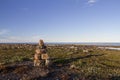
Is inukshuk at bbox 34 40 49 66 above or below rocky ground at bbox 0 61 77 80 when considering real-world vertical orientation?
above

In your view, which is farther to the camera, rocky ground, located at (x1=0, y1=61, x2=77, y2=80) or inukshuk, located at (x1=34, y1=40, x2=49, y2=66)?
inukshuk, located at (x1=34, y1=40, x2=49, y2=66)

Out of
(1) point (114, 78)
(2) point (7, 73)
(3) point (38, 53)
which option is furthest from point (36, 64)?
(1) point (114, 78)

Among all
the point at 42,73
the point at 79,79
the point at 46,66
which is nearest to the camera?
the point at 79,79

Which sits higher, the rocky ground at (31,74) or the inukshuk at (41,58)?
the inukshuk at (41,58)

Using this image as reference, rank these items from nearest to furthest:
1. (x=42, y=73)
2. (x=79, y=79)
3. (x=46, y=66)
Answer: (x=79, y=79), (x=42, y=73), (x=46, y=66)

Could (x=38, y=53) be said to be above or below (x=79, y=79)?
above

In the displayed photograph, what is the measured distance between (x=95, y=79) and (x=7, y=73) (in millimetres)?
12343

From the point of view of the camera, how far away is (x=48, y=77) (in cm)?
2791

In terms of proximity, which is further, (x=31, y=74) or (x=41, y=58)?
(x=41, y=58)

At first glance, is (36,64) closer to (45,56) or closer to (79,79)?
(45,56)

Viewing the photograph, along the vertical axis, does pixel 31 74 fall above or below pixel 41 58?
below

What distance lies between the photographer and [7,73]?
1187 inches

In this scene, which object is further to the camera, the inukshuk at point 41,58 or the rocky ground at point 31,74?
the inukshuk at point 41,58

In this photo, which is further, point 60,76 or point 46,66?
point 46,66
